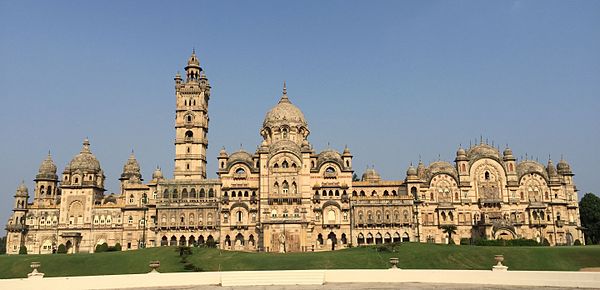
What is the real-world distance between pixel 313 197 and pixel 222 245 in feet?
42.3

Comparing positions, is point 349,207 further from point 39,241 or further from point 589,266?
point 39,241

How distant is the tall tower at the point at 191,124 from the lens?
71688mm

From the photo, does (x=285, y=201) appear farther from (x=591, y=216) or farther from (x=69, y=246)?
(x=591, y=216)

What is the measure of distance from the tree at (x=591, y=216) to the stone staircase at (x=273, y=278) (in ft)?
210

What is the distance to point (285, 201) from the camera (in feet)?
212

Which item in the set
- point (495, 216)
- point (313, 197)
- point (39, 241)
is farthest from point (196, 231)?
point (495, 216)

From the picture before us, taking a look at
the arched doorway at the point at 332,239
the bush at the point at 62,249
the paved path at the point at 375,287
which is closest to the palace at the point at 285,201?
the arched doorway at the point at 332,239

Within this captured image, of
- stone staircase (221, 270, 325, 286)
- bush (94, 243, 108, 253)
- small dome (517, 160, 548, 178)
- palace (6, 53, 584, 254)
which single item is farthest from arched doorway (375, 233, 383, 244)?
stone staircase (221, 270, 325, 286)

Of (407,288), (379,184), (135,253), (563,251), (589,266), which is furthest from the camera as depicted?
Answer: (379,184)

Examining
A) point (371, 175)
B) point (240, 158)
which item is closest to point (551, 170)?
point (371, 175)

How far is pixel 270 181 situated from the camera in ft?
215

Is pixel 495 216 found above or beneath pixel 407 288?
above

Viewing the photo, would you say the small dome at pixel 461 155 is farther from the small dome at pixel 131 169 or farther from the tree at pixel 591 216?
the small dome at pixel 131 169

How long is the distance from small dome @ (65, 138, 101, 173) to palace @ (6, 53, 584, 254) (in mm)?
168
